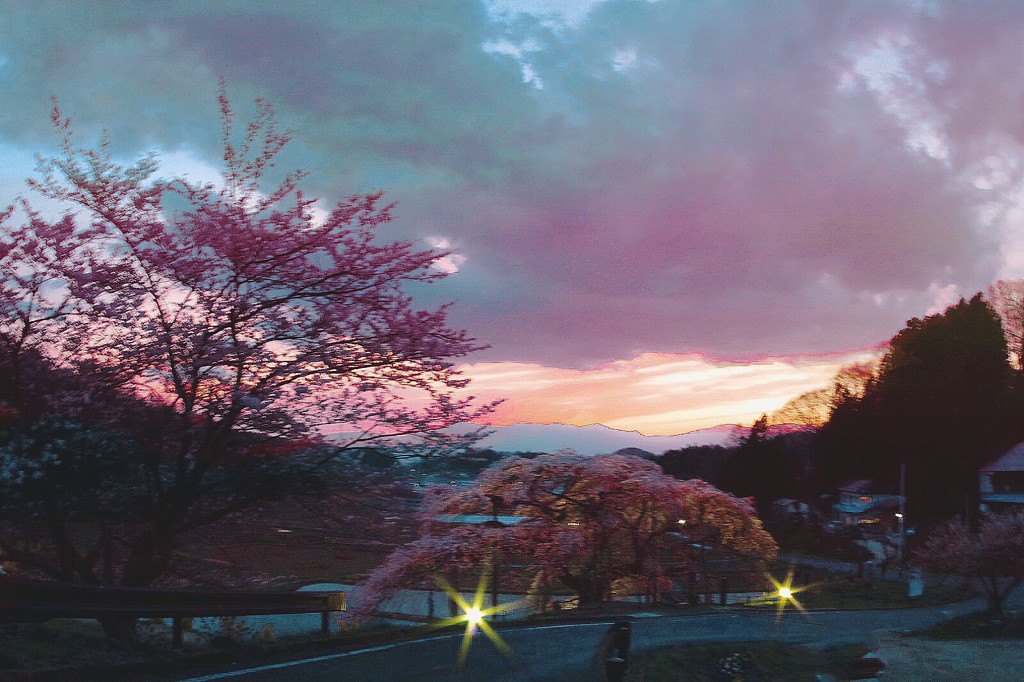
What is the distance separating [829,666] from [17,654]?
14.6 m

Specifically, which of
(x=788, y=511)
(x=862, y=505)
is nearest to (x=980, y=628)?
(x=862, y=505)

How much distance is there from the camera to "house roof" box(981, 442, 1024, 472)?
52375 mm

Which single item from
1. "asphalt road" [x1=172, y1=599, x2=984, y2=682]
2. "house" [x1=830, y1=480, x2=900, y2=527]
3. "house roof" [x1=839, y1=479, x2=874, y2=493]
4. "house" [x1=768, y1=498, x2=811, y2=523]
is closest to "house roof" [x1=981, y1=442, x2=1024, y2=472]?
"house" [x1=830, y1=480, x2=900, y2=527]

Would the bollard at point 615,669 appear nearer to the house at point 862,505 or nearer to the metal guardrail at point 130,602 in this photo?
the metal guardrail at point 130,602

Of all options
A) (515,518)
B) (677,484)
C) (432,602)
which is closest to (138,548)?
(432,602)

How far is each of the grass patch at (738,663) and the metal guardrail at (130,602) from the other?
5191mm

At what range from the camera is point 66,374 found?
1024 centimetres

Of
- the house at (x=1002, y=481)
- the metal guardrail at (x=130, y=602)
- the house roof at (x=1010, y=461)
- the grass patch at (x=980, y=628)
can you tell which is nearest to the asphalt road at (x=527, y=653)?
the metal guardrail at (x=130, y=602)

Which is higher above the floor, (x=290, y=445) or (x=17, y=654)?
(x=290, y=445)

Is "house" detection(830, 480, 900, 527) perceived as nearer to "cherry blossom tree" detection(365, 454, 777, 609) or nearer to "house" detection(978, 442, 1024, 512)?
"house" detection(978, 442, 1024, 512)

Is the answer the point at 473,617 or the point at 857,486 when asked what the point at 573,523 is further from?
the point at 857,486

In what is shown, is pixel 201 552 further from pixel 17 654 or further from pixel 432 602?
pixel 432 602

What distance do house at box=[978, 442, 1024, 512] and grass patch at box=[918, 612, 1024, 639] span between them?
1232 inches

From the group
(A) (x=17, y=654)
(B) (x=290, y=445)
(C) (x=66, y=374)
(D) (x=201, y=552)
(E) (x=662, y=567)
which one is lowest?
(E) (x=662, y=567)
